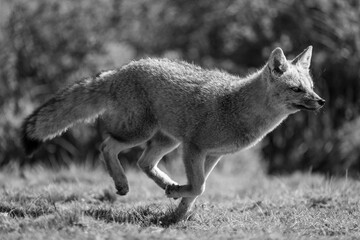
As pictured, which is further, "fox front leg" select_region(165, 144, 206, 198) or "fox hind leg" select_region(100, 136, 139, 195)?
"fox hind leg" select_region(100, 136, 139, 195)

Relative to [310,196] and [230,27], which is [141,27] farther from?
[310,196]

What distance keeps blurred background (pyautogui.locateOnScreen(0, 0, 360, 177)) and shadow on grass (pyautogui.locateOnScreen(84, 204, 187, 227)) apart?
7980 millimetres

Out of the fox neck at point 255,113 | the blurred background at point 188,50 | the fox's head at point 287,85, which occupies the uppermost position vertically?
the fox's head at point 287,85

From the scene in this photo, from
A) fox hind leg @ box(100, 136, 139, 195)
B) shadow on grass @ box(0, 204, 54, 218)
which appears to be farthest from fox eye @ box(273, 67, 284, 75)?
shadow on grass @ box(0, 204, 54, 218)

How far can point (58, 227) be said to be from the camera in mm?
6199

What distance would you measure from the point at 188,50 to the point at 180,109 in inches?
433

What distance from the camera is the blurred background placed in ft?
53.4

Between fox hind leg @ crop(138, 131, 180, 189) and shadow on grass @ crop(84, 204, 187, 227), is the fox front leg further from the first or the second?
fox hind leg @ crop(138, 131, 180, 189)

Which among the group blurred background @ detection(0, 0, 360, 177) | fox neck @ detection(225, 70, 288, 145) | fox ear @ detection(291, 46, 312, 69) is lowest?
blurred background @ detection(0, 0, 360, 177)

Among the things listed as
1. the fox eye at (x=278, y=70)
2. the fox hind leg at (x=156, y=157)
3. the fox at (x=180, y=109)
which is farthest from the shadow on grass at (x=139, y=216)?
the fox eye at (x=278, y=70)

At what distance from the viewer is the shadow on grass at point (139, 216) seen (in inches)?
265

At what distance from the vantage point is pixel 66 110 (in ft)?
27.3

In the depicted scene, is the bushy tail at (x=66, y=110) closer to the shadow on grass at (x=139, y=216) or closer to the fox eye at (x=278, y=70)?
the shadow on grass at (x=139, y=216)

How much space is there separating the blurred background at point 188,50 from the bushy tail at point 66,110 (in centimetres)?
698
